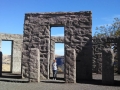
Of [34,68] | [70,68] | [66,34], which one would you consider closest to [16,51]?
[66,34]

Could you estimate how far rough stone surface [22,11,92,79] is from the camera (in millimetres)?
14023

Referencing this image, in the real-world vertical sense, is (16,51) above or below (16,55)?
above

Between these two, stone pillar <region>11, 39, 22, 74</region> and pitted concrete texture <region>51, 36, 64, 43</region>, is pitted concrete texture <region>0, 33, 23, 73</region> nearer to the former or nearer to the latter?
stone pillar <region>11, 39, 22, 74</region>

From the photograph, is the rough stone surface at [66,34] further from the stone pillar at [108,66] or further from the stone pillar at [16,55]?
the stone pillar at [16,55]

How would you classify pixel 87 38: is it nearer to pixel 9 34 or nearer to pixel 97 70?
pixel 97 70

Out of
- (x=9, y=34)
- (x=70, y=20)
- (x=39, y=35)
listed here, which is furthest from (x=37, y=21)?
(x=9, y=34)

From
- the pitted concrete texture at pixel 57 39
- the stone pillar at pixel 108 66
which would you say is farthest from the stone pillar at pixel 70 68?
the pitted concrete texture at pixel 57 39

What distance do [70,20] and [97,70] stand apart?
659 cm

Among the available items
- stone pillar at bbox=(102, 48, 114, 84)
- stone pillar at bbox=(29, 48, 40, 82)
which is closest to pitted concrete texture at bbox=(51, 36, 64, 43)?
stone pillar at bbox=(29, 48, 40, 82)

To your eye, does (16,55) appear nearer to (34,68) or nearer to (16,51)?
(16,51)

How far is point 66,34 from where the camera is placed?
562 inches

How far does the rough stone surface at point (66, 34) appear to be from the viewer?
14023mm

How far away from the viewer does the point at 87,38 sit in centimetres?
1412

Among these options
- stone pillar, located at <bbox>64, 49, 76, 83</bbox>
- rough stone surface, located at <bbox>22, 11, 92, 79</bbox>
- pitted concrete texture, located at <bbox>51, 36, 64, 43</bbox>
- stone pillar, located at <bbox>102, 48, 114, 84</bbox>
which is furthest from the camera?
pitted concrete texture, located at <bbox>51, 36, 64, 43</bbox>
